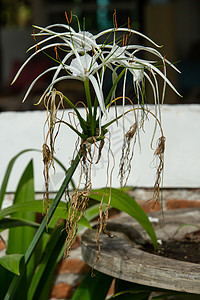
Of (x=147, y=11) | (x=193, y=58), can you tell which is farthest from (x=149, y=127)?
(x=193, y=58)

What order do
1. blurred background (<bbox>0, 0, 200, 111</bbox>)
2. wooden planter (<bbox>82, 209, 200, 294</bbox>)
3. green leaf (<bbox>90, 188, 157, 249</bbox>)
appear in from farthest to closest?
blurred background (<bbox>0, 0, 200, 111</bbox>)
green leaf (<bbox>90, 188, 157, 249</bbox>)
wooden planter (<bbox>82, 209, 200, 294</bbox>)

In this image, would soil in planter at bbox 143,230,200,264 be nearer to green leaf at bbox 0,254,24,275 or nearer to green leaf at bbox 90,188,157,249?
green leaf at bbox 90,188,157,249

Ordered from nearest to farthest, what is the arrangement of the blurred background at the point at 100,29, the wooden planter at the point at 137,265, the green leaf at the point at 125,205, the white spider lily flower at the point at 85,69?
1. the white spider lily flower at the point at 85,69
2. the wooden planter at the point at 137,265
3. the green leaf at the point at 125,205
4. the blurred background at the point at 100,29

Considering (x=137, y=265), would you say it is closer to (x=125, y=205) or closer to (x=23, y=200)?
(x=125, y=205)

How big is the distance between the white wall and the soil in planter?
0.24m

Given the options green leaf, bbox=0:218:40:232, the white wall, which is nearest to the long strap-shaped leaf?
green leaf, bbox=0:218:40:232

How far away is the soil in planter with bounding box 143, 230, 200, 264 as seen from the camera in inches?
38.9

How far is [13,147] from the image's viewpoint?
53.2 inches

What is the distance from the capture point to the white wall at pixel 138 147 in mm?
1330

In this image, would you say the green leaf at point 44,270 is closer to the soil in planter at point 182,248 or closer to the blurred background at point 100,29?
the soil in planter at point 182,248

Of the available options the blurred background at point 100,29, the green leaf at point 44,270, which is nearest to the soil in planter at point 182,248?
the green leaf at point 44,270

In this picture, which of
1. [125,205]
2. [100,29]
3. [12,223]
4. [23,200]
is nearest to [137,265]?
[125,205]

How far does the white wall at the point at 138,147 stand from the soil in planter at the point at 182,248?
0.24 meters

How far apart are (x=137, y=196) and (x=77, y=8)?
502cm
